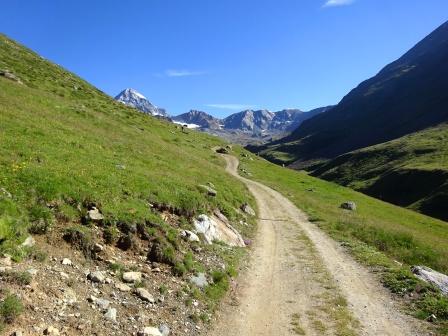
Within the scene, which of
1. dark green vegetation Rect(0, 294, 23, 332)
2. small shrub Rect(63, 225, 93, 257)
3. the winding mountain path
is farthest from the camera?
small shrub Rect(63, 225, 93, 257)

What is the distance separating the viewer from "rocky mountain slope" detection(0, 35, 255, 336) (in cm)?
1455

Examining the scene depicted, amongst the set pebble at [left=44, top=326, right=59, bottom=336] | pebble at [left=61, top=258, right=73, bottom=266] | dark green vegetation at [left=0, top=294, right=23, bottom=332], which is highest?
pebble at [left=61, top=258, right=73, bottom=266]

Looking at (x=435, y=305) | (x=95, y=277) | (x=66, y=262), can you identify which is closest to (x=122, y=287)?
(x=95, y=277)

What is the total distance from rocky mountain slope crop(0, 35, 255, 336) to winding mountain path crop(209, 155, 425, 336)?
1.43m

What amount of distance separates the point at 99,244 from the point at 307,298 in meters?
10.5

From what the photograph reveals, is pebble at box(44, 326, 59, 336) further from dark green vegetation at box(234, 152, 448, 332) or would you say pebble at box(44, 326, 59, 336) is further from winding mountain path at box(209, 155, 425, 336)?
dark green vegetation at box(234, 152, 448, 332)

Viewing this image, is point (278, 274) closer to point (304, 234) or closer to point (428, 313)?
point (428, 313)

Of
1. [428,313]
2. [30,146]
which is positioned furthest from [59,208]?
[428,313]

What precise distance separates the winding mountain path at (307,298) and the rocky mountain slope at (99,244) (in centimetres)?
143

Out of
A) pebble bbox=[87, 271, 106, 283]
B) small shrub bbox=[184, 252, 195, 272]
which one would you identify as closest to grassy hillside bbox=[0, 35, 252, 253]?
small shrub bbox=[184, 252, 195, 272]

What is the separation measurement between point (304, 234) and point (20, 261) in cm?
2675

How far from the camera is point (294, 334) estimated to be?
55.3ft

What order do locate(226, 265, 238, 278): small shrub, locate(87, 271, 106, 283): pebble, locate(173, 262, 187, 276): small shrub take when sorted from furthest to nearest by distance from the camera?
locate(226, 265, 238, 278): small shrub, locate(173, 262, 187, 276): small shrub, locate(87, 271, 106, 283): pebble

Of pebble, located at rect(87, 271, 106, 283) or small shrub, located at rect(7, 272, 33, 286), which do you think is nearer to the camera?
small shrub, located at rect(7, 272, 33, 286)
